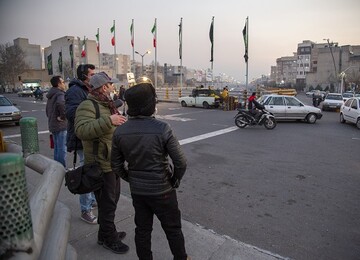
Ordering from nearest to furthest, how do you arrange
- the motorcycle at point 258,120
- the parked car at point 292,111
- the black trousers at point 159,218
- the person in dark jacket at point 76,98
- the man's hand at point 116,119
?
the black trousers at point 159,218 → the man's hand at point 116,119 → the person in dark jacket at point 76,98 → the motorcycle at point 258,120 → the parked car at point 292,111

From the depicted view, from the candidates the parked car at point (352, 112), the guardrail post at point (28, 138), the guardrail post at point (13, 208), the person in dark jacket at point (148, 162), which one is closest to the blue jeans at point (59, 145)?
the guardrail post at point (28, 138)

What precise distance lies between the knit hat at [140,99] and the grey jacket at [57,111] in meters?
3.41

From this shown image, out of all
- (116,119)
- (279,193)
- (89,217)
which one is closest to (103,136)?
(116,119)

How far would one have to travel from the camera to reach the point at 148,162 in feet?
7.99

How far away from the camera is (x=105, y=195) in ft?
10.2

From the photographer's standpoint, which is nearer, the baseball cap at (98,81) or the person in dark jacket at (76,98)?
the baseball cap at (98,81)

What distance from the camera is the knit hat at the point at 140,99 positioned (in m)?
2.38

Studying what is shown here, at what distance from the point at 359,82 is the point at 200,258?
6863cm

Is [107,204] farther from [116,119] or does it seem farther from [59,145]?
[59,145]

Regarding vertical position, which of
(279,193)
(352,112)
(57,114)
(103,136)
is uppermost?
(57,114)

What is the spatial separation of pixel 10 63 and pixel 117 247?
91.8m

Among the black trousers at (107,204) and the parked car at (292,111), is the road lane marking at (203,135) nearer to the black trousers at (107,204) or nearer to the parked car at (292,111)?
the parked car at (292,111)

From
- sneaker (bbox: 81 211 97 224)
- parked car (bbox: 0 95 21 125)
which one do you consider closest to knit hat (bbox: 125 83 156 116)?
sneaker (bbox: 81 211 97 224)

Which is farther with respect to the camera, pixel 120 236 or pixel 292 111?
pixel 292 111
